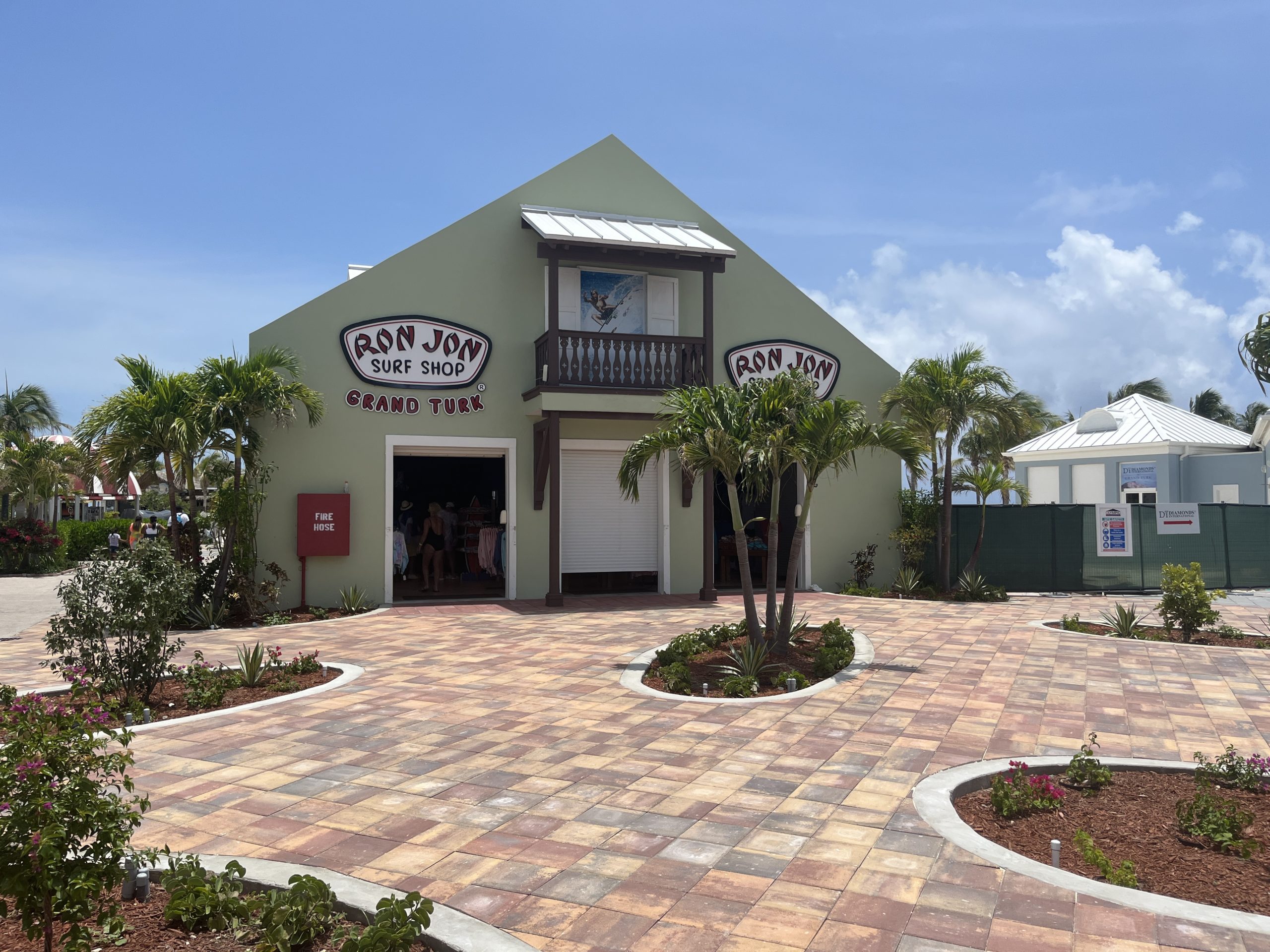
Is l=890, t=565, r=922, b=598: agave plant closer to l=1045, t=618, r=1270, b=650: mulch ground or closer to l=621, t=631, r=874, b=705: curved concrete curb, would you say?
l=1045, t=618, r=1270, b=650: mulch ground

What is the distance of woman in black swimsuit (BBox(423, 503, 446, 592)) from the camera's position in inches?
670

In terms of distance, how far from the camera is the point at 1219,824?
4559mm

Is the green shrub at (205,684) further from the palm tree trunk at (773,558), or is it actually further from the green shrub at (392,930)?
the palm tree trunk at (773,558)

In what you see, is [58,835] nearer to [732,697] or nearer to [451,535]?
[732,697]

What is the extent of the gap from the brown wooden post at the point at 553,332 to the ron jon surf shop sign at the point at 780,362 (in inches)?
139

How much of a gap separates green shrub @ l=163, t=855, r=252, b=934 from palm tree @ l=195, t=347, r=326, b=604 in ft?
33.7

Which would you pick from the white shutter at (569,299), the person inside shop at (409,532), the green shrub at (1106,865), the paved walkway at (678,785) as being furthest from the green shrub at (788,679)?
the person inside shop at (409,532)

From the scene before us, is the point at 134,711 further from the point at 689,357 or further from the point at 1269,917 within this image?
the point at 689,357

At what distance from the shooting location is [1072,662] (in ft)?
32.1

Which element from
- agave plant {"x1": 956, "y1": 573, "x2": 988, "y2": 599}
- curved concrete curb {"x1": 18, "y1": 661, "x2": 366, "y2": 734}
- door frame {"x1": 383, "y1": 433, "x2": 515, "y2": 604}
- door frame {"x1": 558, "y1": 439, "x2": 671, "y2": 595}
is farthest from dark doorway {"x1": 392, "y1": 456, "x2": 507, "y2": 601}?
agave plant {"x1": 956, "y1": 573, "x2": 988, "y2": 599}

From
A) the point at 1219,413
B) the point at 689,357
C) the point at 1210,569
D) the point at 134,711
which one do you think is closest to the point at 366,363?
the point at 689,357

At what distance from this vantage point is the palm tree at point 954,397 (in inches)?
619

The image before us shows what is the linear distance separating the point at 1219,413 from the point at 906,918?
51.7 meters

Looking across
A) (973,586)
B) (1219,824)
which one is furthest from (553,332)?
(1219,824)
